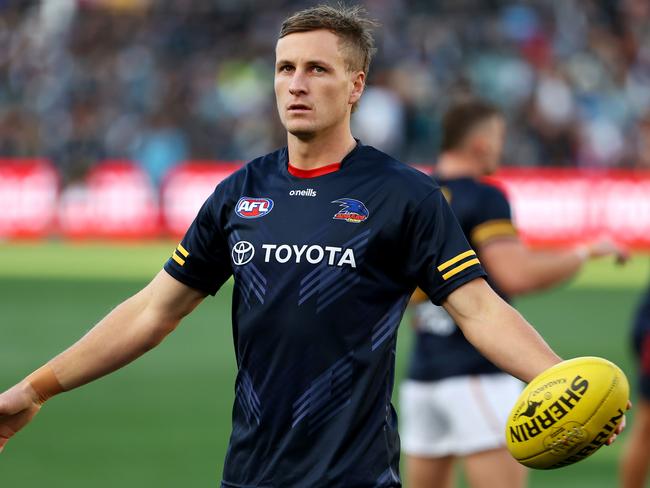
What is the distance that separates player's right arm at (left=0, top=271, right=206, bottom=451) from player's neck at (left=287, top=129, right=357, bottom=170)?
0.62 m

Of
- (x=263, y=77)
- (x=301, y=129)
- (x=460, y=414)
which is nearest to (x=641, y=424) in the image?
(x=460, y=414)

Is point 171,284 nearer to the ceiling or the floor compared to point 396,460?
nearer to the ceiling

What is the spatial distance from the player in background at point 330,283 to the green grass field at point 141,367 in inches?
179

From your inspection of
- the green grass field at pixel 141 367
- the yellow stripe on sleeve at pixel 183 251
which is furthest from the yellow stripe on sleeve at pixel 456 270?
the green grass field at pixel 141 367

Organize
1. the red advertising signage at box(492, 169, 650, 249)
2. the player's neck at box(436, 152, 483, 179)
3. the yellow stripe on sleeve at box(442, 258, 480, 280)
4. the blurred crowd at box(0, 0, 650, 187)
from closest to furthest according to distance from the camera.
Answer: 1. the yellow stripe on sleeve at box(442, 258, 480, 280)
2. the player's neck at box(436, 152, 483, 179)
3. the red advertising signage at box(492, 169, 650, 249)
4. the blurred crowd at box(0, 0, 650, 187)

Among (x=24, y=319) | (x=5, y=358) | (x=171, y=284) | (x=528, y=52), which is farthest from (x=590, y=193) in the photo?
(x=171, y=284)

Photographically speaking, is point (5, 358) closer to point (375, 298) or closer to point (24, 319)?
point (24, 319)

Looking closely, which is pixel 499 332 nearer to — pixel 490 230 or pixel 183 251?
pixel 183 251

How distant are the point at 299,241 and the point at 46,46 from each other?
26.7m

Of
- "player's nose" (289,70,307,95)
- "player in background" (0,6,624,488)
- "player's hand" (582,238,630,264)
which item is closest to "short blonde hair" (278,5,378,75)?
"player in background" (0,6,624,488)

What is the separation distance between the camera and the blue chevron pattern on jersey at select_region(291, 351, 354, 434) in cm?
Result: 420

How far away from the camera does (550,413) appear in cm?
392

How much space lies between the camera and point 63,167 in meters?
25.3

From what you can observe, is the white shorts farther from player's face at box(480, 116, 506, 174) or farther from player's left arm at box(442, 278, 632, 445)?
player's left arm at box(442, 278, 632, 445)
